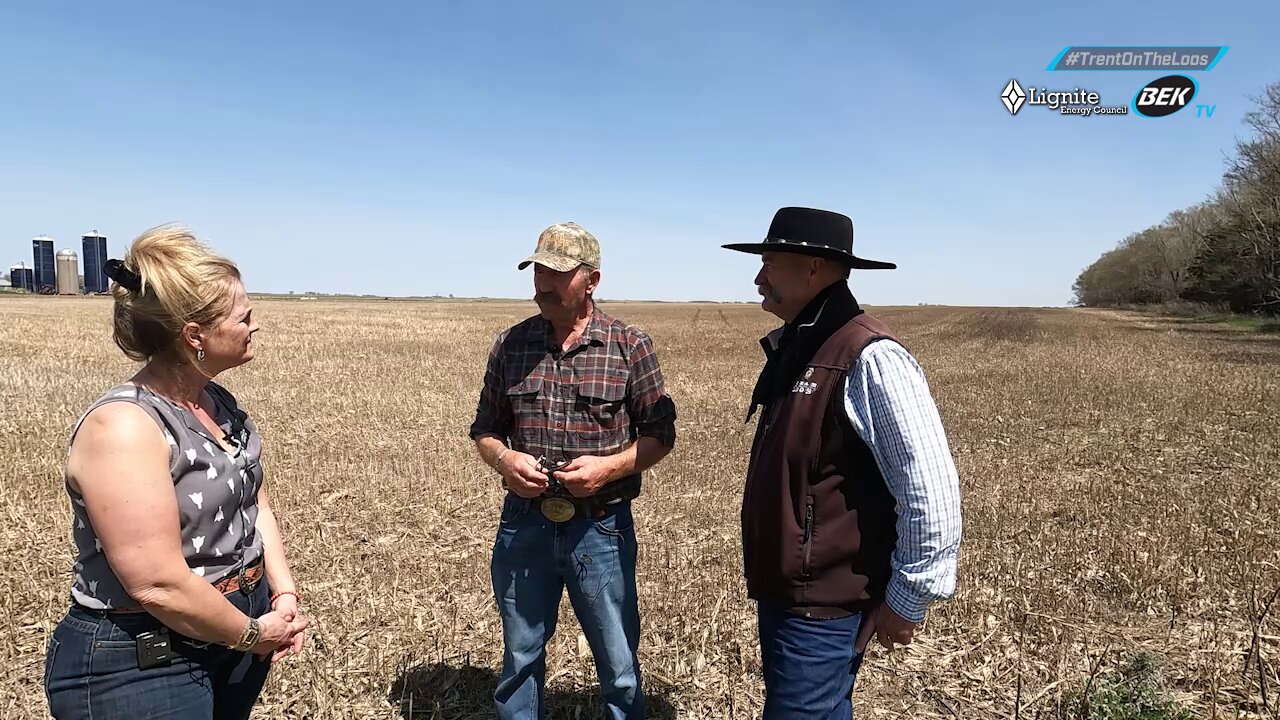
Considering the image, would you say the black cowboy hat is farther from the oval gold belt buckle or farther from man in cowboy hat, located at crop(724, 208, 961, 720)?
the oval gold belt buckle

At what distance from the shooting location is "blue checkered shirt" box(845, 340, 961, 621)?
2111 mm

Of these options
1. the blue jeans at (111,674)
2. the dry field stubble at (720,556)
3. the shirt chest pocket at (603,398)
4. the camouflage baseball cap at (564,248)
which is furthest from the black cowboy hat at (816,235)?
the dry field stubble at (720,556)

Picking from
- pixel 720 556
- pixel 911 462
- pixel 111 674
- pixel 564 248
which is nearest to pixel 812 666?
pixel 911 462

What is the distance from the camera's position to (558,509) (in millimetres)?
2932

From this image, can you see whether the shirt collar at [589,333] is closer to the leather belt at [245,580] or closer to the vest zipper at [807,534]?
the vest zipper at [807,534]

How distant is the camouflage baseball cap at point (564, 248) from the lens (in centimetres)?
288

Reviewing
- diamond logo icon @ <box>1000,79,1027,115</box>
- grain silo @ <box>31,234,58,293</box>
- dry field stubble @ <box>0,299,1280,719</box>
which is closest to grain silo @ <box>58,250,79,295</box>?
grain silo @ <box>31,234,58,293</box>

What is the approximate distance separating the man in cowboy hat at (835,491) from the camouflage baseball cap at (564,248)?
813 millimetres

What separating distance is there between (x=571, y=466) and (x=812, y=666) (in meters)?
1.17

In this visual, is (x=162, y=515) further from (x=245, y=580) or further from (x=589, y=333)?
(x=589, y=333)

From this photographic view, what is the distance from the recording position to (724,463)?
929cm

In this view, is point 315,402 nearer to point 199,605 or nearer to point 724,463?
point 724,463

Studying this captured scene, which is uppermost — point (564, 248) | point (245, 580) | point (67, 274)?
point (67, 274)

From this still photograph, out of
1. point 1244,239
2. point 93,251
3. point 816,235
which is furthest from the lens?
point 93,251
